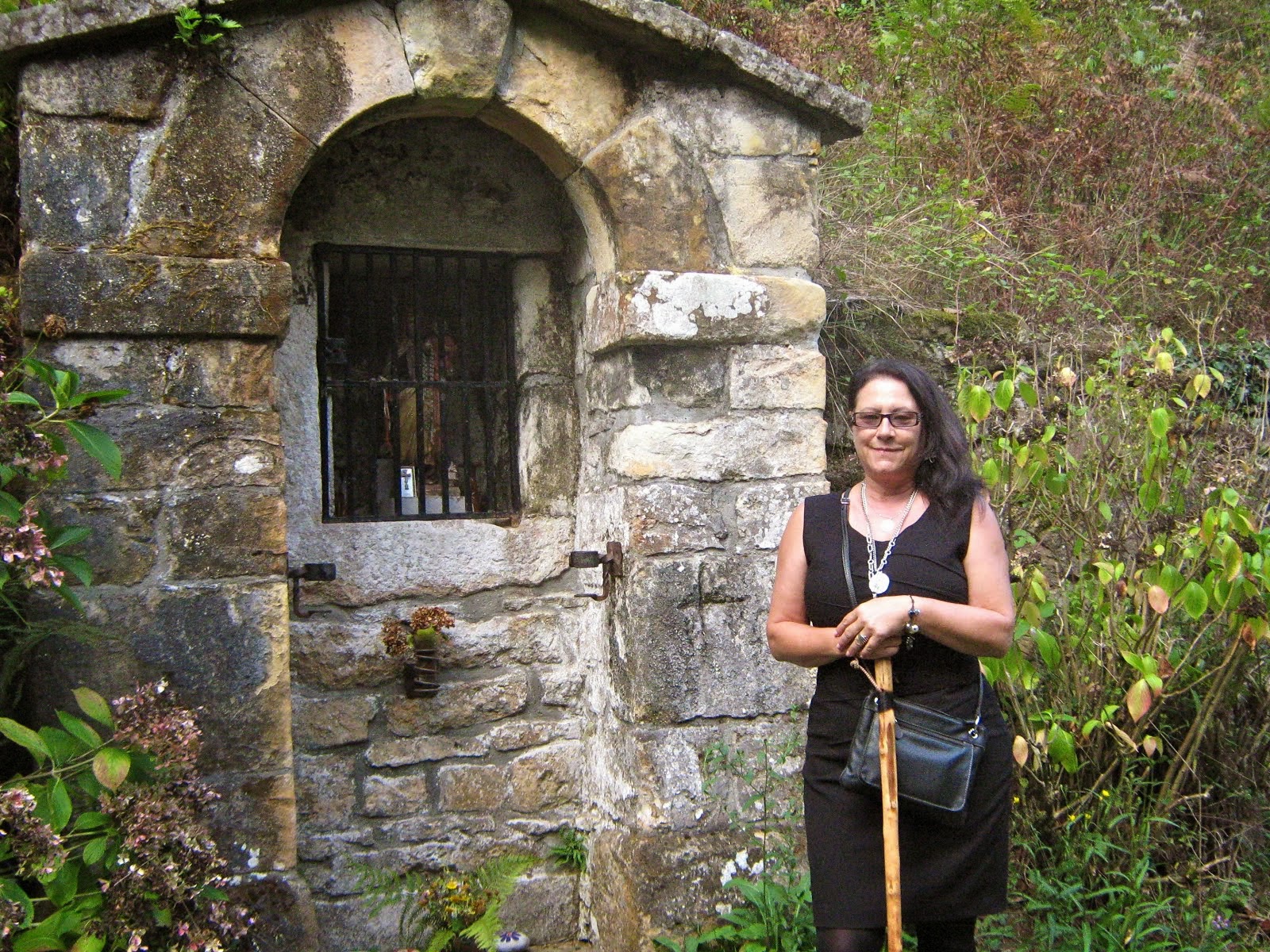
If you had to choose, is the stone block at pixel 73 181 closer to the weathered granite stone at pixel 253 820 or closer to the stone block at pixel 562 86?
the stone block at pixel 562 86

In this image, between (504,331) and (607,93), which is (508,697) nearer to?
(504,331)

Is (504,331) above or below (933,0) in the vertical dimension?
below

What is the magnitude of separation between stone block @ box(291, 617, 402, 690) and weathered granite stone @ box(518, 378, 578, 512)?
697 millimetres

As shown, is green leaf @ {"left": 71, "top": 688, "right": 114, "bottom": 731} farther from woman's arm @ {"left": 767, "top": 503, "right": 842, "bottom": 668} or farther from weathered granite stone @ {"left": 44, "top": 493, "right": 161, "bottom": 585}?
woman's arm @ {"left": 767, "top": 503, "right": 842, "bottom": 668}

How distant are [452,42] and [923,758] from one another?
2.25 m

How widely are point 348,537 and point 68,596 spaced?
1126mm

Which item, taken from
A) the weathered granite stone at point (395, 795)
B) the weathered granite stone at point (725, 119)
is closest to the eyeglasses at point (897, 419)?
the weathered granite stone at point (725, 119)

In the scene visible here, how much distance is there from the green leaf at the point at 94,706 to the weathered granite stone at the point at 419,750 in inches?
46.0

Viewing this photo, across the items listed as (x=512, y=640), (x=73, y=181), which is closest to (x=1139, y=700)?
(x=512, y=640)

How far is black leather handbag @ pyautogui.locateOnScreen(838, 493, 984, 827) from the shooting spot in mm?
2145

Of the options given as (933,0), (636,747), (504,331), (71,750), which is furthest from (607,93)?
(933,0)

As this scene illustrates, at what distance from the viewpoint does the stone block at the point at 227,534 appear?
278 cm

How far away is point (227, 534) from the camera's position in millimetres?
2809

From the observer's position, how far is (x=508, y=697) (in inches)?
145
